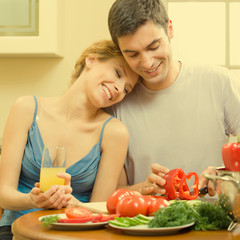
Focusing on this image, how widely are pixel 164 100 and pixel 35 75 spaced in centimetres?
99

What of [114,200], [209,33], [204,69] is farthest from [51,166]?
[209,33]

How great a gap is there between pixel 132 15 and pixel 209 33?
1219 millimetres

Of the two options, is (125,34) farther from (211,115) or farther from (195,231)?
(195,231)

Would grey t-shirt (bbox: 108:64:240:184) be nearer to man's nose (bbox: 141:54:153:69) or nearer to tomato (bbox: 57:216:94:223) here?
man's nose (bbox: 141:54:153:69)

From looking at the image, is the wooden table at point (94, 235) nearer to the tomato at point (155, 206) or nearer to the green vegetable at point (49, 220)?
the green vegetable at point (49, 220)

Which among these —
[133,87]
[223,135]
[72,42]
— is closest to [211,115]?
[223,135]

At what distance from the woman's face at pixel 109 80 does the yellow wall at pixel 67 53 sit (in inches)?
27.0

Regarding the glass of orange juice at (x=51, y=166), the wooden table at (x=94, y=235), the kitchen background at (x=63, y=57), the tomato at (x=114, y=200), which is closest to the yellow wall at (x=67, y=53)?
the kitchen background at (x=63, y=57)

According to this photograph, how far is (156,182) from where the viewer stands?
1.54 metres

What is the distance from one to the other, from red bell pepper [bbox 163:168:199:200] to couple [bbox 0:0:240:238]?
4.5 inches

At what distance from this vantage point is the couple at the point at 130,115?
1877 mm

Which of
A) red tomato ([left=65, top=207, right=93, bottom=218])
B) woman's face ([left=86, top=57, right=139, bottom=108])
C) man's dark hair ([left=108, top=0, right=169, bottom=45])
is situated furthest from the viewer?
woman's face ([left=86, top=57, right=139, bottom=108])

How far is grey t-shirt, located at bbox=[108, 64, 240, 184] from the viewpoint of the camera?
2.14 meters

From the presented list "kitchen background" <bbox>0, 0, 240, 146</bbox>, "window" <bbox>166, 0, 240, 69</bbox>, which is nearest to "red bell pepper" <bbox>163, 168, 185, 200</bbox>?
"kitchen background" <bbox>0, 0, 240, 146</bbox>
